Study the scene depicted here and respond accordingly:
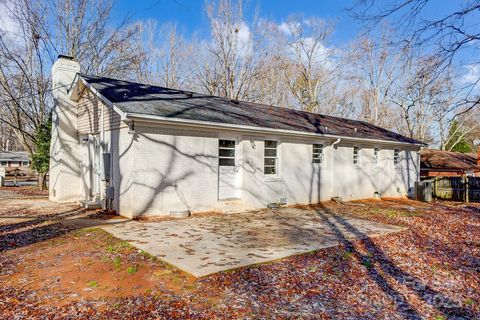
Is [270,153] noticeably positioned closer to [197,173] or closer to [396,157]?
[197,173]

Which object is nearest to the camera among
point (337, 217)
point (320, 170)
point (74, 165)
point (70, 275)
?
point (70, 275)

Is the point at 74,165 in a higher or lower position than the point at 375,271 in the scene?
higher

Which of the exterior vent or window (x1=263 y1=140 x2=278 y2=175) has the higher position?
window (x1=263 y1=140 x2=278 y2=175)

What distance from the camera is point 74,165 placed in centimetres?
1251

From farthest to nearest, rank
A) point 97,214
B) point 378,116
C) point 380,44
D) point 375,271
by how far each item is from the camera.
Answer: point 378,116 < point 97,214 < point 380,44 < point 375,271

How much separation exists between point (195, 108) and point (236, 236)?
5231 mm

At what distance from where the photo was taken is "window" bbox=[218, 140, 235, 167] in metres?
11.0

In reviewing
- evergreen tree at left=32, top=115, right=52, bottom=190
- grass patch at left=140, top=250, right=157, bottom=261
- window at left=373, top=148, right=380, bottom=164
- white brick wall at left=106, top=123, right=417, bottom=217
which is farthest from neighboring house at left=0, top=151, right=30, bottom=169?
grass patch at left=140, top=250, right=157, bottom=261

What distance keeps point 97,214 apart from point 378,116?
31.6 m

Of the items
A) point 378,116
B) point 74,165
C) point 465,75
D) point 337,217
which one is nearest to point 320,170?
point 337,217

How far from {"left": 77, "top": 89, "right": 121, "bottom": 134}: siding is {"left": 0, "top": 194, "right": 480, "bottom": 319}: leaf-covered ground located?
4.07 meters

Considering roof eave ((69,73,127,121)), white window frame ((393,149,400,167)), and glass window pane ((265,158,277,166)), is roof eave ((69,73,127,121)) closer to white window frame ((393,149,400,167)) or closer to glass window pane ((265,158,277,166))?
glass window pane ((265,158,277,166))

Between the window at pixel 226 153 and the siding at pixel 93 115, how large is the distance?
322 cm

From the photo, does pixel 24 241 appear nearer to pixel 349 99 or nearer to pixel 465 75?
pixel 465 75
